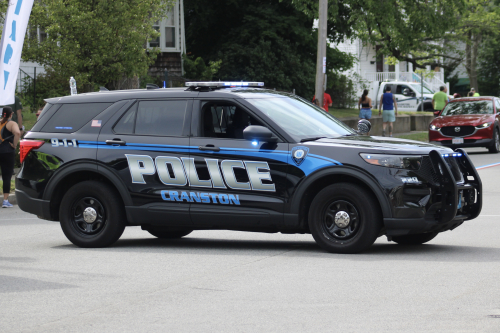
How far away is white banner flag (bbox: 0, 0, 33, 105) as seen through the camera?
15.2 m

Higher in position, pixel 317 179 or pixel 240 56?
pixel 240 56

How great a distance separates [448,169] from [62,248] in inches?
177

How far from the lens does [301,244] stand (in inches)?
370

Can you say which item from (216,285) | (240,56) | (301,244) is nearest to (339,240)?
(301,244)

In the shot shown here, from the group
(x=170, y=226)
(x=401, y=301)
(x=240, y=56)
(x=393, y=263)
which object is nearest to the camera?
(x=401, y=301)

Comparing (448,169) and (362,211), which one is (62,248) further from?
(448,169)

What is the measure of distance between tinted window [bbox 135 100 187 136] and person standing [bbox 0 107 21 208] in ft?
20.0

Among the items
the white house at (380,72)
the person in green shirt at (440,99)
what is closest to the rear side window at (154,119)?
the person in green shirt at (440,99)

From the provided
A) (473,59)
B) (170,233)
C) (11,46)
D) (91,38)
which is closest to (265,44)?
(91,38)

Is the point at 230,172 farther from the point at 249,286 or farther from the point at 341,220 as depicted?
the point at 249,286

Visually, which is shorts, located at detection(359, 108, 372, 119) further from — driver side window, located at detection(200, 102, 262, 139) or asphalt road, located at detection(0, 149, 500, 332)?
driver side window, located at detection(200, 102, 262, 139)

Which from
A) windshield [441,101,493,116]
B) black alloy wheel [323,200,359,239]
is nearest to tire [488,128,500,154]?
windshield [441,101,493,116]

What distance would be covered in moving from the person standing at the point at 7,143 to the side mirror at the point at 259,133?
7419mm

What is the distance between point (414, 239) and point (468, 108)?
16769 mm
